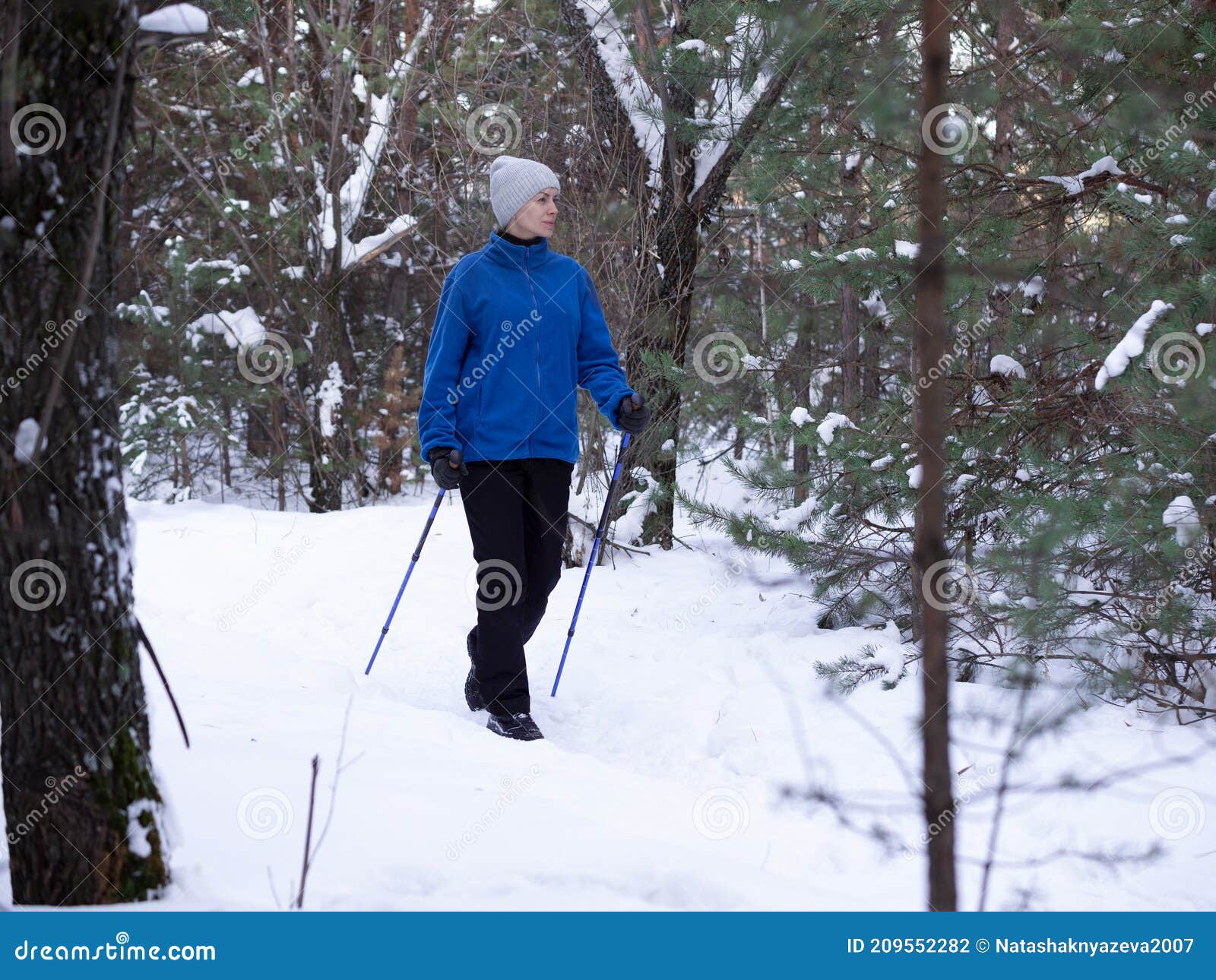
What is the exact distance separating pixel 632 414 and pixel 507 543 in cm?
69

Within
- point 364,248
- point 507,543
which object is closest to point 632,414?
point 507,543

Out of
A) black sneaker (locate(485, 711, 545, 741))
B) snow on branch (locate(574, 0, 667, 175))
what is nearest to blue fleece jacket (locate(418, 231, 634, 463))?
black sneaker (locate(485, 711, 545, 741))

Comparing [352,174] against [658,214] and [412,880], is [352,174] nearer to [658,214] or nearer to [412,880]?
[658,214]

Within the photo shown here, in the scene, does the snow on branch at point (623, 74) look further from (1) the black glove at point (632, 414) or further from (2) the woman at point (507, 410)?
(1) the black glove at point (632, 414)

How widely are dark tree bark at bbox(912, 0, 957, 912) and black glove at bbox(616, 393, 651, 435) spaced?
2.89m

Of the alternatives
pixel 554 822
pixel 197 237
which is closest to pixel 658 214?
pixel 554 822

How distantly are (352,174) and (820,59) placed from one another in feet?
21.2

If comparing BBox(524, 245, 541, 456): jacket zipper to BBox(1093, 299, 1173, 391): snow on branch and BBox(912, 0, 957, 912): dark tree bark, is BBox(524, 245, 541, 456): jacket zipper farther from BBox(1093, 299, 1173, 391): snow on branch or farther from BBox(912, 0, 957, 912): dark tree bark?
BBox(912, 0, 957, 912): dark tree bark

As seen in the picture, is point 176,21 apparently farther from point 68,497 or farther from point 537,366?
point 537,366

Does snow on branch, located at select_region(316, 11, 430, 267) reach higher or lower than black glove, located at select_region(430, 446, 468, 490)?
higher

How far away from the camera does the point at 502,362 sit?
3822 millimetres

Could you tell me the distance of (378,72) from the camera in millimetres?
10117

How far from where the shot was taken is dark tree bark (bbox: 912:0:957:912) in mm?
955

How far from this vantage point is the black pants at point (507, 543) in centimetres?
381
